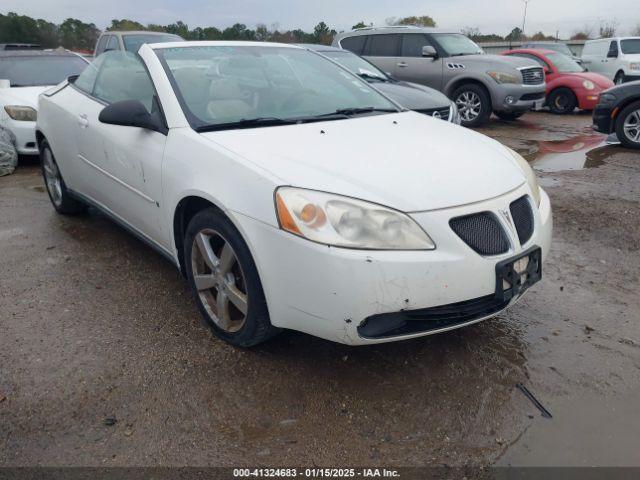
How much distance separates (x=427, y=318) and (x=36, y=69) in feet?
26.1

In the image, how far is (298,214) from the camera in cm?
230

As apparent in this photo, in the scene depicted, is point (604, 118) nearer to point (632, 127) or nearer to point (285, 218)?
point (632, 127)

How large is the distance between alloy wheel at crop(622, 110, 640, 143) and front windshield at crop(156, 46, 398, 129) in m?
5.84

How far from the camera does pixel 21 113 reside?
23.1 ft

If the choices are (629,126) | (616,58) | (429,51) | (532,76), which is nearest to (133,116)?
(629,126)

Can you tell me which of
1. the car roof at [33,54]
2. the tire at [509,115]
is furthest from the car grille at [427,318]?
the tire at [509,115]

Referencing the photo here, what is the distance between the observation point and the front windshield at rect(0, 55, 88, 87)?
26.1 ft

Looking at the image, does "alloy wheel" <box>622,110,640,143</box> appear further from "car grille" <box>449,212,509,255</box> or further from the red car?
"car grille" <box>449,212,509,255</box>

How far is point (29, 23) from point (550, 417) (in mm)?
39923

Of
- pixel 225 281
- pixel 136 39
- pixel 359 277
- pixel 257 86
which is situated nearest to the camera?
pixel 359 277

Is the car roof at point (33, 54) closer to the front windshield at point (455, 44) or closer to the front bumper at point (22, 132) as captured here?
the front bumper at point (22, 132)

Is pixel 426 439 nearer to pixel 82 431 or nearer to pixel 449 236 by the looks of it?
pixel 449 236

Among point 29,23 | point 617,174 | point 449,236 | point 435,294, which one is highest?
point 29,23

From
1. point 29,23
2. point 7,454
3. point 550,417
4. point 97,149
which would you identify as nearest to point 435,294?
point 550,417
